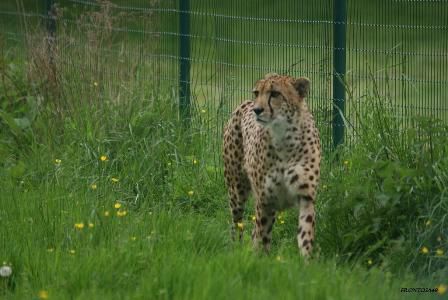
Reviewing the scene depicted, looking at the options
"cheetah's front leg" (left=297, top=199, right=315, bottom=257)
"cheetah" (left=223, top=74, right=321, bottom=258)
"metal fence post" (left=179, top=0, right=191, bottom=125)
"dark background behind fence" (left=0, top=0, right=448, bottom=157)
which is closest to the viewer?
"cheetah's front leg" (left=297, top=199, right=315, bottom=257)

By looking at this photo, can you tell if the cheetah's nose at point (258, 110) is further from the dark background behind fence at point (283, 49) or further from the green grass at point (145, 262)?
the dark background behind fence at point (283, 49)

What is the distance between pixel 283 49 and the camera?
949 centimetres

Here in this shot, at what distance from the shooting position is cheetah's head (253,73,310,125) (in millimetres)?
7422

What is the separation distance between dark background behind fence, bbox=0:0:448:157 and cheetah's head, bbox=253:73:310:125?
591mm

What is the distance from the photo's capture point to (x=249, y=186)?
27.1ft

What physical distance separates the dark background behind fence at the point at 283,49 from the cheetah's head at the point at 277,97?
23.3 inches

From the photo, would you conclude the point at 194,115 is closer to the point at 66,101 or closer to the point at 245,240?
the point at 66,101

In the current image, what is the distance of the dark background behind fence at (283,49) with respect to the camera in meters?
8.56

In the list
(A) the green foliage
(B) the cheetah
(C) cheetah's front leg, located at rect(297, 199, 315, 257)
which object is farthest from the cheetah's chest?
(A) the green foliage

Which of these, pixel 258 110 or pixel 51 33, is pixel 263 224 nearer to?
pixel 258 110

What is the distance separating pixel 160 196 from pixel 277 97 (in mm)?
1707

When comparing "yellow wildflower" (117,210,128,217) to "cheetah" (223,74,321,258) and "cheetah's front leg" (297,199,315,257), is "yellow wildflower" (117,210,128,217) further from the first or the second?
"cheetah's front leg" (297,199,315,257)

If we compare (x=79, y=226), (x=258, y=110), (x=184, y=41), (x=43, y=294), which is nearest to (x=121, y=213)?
(x=79, y=226)

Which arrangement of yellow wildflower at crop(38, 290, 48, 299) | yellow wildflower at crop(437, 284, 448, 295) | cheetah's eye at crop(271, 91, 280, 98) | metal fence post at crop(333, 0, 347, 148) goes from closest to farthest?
yellow wildflower at crop(437, 284, 448, 295)
yellow wildflower at crop(38, 290, 48, 299)
cheetah's eye at crop(271, 91, 280, 98)
metal fence post at crop(333, 0, 347, 148)
